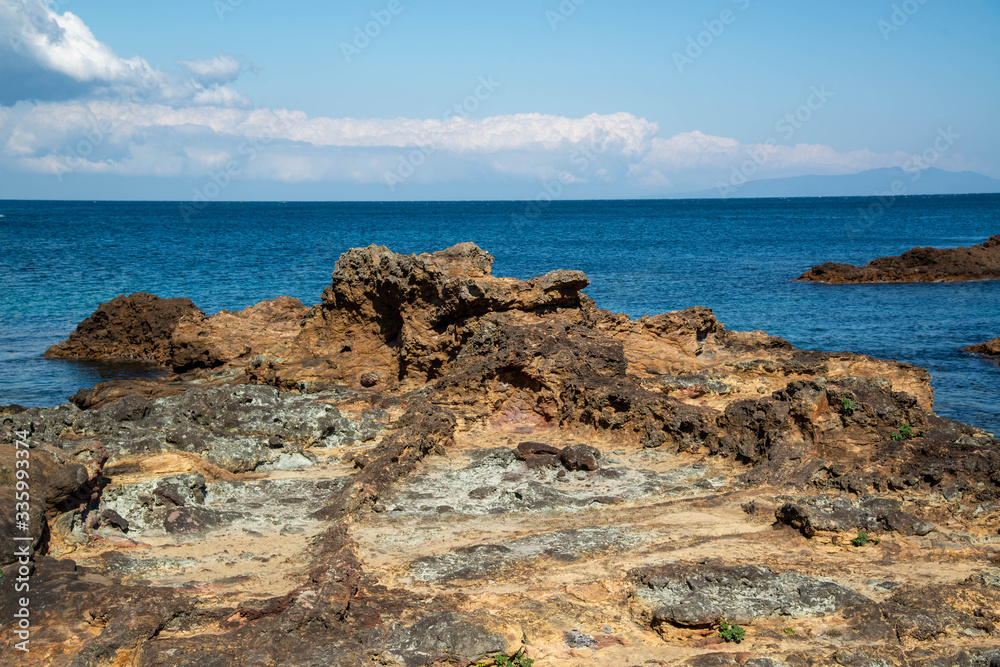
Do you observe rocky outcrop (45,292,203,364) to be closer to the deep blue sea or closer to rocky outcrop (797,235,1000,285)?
the deep blue sea

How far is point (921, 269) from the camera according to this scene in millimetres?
42188

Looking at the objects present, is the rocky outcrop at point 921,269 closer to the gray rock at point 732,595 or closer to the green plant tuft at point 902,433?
the green plant tuft at point 902,433

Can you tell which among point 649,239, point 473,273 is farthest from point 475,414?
point 649,239

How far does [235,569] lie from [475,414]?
549 cm

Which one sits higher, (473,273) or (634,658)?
(473,273)

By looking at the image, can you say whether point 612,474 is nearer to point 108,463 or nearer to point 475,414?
point 475,414

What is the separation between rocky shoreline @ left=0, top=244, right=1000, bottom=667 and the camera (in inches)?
251

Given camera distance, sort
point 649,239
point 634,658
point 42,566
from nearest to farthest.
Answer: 1. point 634,658
2. point 42,566
3. point 649,239

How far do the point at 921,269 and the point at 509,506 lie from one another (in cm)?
3997

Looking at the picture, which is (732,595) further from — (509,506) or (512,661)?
(509,506)

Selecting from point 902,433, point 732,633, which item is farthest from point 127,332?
point 732,633

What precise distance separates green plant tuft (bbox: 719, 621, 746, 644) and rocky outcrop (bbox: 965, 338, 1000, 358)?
20.1 metres

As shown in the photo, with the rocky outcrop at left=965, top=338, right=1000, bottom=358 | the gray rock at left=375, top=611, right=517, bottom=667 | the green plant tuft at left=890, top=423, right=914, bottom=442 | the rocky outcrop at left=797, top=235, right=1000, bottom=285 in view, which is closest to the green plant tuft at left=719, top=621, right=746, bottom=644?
the gray rock at left=375, top=611, right=517, bottom=667

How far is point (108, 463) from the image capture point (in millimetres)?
10359
